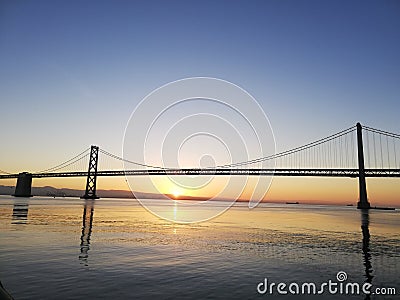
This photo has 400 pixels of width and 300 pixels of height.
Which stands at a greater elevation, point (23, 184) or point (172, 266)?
point (23, 184)

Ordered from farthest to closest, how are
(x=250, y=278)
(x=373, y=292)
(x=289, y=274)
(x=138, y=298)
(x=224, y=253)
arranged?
(x=224, y=253), (x=289, y=274), (x=250, y=278), (x=373, y=292), (x=138, y=298)

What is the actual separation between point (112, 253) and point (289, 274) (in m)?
6.30

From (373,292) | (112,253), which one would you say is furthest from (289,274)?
(112,253)

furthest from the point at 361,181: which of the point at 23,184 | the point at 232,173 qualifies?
the point at 23,184

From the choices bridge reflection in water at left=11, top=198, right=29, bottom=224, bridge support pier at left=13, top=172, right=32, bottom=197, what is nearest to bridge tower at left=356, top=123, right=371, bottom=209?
bridge reflection in water at left=11, top=198, right=29, bottom=224

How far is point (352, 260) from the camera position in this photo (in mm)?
11180

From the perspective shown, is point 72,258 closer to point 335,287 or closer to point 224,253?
point 224,253

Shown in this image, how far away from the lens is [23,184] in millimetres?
93812
